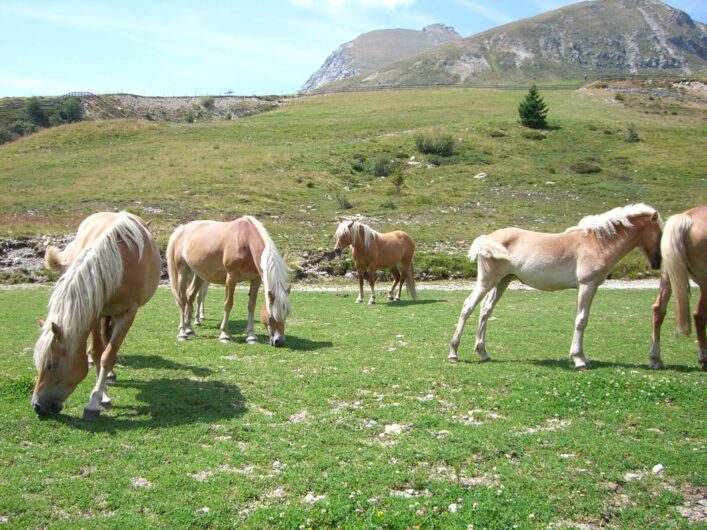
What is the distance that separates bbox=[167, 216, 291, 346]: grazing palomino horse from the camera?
10.9 meters

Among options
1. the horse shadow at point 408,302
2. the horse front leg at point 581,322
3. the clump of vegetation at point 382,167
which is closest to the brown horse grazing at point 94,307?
the horse front leg at point 581,322

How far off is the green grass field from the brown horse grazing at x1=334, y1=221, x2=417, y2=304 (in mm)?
7697

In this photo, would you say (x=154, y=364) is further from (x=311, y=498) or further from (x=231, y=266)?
(x=311, y=498)

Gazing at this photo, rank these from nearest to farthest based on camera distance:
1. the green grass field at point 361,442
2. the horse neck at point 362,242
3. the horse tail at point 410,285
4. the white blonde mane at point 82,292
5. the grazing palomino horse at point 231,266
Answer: the green grass field at point 361,442
the white blonde mane at point 82,292
the grazing palomino horse at point 231,266
the horse neck at point 362,242
the horse tail at point 410,285

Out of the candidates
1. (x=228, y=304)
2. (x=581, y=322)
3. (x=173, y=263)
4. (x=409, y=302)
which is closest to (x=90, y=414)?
(x=228, y=304)

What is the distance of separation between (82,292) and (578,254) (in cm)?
804

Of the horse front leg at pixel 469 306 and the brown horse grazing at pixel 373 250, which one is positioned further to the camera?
the brown horse grazing at pixel 373 250

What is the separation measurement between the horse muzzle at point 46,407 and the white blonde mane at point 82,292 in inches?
18.5

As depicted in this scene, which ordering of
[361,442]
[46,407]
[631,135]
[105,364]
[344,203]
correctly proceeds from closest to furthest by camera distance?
[361,442], [46,407], [105,364], [344,203], [631,135]

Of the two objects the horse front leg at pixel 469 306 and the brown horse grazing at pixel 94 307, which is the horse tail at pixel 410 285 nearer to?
the horse front leg at pixel 469 306

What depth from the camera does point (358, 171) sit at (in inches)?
1984

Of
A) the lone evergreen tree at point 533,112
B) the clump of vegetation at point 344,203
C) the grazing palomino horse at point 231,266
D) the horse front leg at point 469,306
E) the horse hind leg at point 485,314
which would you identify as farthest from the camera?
the lone evergreen tree at point 533,112

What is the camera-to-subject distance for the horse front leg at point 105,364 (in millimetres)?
6852

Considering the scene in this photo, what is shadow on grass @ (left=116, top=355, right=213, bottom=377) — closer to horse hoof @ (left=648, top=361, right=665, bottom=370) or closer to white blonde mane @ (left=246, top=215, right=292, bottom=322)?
white blonde mane @ (left=246, top=215, right=292, bottom=322)
